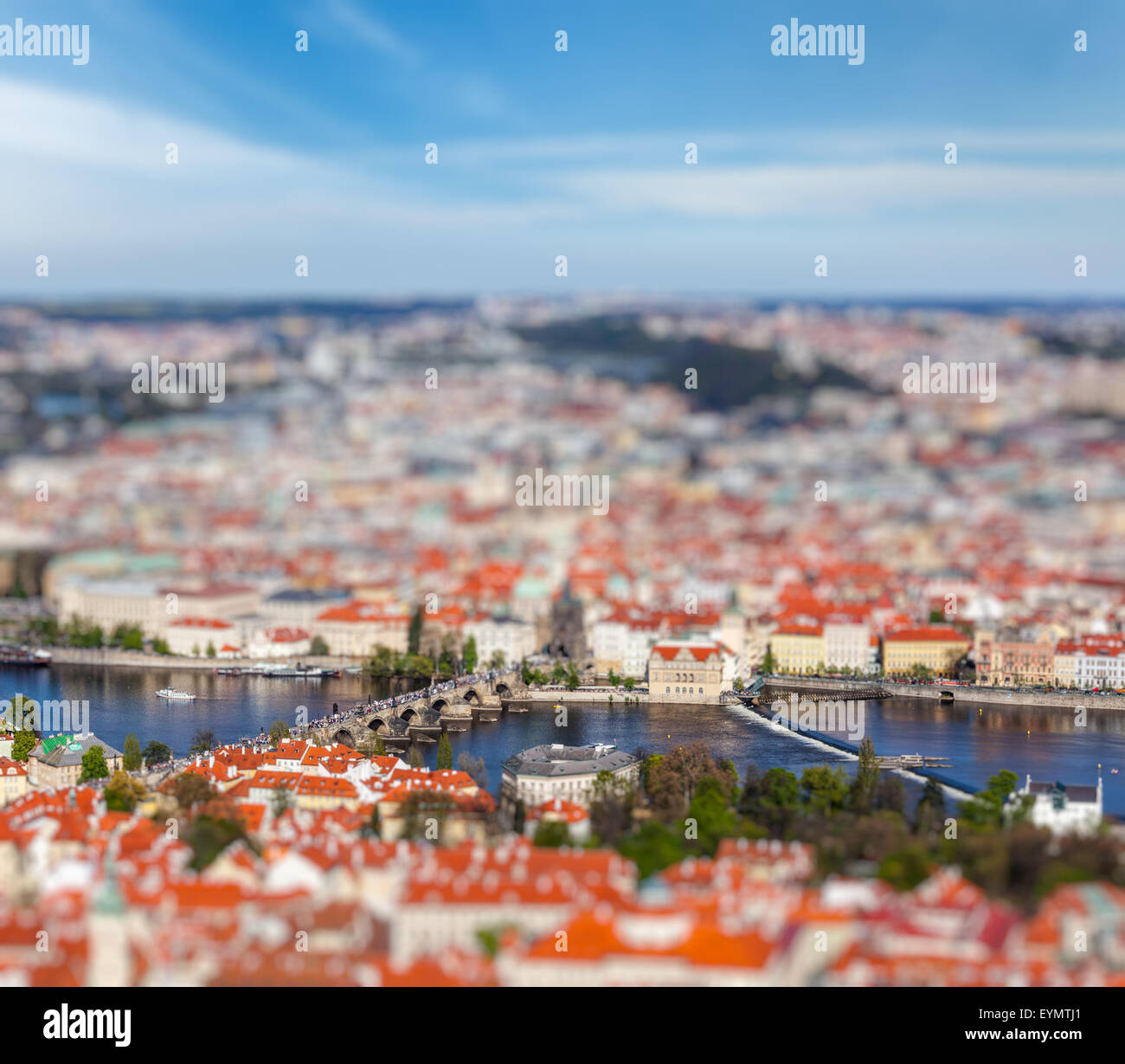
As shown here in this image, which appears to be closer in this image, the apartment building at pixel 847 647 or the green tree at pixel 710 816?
the green tree at pixel 710 816

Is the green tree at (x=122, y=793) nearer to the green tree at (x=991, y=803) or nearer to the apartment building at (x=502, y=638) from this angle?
the green tree at (x=991, y=803)

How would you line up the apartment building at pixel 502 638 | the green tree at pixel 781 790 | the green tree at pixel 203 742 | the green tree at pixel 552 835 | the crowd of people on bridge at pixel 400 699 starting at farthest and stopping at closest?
1. the apartment building at pixel 502 638
2. the crowd of people on bridge at pixel 400 699
3. the green tree at pixel 203 742
4. the green tree at pixel 781 790
5. the green tree at pixel 552 835

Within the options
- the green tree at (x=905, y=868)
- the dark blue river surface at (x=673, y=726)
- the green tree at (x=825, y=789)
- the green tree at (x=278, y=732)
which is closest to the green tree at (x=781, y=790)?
the green tree at (x=825, y=789)

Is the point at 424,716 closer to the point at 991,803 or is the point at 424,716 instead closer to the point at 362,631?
the point at 362,631

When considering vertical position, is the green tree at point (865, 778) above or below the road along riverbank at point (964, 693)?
above

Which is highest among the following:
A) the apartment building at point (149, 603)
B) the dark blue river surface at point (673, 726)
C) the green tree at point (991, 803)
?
the apartment building at point (149, 603)
